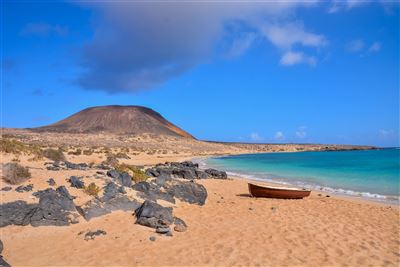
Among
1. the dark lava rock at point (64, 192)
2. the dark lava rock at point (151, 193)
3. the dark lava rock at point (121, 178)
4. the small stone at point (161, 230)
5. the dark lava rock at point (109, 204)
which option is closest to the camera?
the small stone at point (161, 230)

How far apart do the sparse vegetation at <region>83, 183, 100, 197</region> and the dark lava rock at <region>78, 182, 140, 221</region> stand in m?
0.26

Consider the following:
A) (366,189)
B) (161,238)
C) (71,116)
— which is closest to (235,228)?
(161,238)

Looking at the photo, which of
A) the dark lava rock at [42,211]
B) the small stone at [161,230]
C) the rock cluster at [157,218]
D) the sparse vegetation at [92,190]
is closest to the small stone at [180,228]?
the rock cluster at [157,218]

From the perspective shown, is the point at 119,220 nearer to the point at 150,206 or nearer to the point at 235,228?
the point at 150,206

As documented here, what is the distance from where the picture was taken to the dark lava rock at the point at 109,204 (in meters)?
10.4

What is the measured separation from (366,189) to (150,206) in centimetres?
1561

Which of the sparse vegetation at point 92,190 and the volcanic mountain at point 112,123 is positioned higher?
the volcanic mountain at point 112,123

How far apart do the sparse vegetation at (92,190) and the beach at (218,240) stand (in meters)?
0.16

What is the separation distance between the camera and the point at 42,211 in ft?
31.8

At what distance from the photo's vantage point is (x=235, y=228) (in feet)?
33.8

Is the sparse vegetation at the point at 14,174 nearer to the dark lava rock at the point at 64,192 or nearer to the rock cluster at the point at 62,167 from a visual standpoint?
the dark lava rock at the point at 64,192

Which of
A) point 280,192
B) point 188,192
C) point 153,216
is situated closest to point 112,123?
point 280,192

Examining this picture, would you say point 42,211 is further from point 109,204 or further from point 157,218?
point 157,218

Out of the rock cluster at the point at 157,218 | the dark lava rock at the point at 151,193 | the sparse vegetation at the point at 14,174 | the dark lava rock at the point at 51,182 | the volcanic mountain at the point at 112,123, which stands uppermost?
the volcanic mountain at the point at 112,123
